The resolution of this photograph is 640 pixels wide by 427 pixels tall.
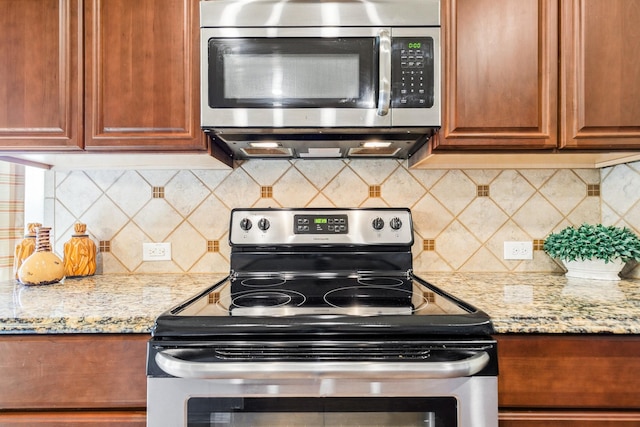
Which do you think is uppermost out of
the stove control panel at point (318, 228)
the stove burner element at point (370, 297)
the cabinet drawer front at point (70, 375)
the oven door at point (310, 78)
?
the oven door at point (310, 78)

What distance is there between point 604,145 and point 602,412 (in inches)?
32.1

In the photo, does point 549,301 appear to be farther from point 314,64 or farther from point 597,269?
point 314,64

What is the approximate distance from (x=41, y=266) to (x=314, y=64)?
118 centimetres

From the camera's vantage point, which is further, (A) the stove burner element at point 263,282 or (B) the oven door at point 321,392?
(A) the stove burner element at point 263,282

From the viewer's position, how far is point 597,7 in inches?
46.6

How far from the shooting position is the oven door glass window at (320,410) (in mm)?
851

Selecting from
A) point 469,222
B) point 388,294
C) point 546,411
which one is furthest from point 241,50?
point 546,411

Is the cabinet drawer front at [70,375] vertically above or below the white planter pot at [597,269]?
below

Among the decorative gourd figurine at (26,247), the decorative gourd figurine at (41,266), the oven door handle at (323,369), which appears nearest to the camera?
the oven door handle at (323,369)

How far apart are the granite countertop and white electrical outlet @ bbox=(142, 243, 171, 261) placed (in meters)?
0.09

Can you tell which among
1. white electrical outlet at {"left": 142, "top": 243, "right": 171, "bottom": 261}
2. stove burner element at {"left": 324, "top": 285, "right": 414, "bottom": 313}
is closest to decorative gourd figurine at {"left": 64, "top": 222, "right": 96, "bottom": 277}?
white electrical outlet at {"left": 142, "top": 243, "right": 171, "bottom": 261}

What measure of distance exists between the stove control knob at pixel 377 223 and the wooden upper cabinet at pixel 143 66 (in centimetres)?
76

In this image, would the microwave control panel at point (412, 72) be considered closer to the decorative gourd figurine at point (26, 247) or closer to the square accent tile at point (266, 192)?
the square accent tile at point (266, 192)

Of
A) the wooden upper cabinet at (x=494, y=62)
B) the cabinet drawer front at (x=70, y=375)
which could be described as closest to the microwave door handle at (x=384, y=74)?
the wooden upper cabinet at (x=494, y=62)
